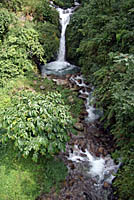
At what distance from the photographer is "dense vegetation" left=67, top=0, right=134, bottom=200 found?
368 centimetres

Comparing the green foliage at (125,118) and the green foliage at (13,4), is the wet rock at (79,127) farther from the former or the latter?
the green foliage at (13,4)

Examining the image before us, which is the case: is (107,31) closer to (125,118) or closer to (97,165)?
(125,118)

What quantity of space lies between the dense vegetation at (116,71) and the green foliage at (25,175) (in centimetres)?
155

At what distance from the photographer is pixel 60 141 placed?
432 centimetres

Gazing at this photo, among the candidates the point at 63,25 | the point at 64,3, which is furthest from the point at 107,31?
the point at 64,3

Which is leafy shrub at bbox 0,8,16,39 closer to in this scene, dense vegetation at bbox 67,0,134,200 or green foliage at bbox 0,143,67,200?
dense vegetation at bbox 67,0,134,200

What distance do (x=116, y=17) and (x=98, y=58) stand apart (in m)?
1.57

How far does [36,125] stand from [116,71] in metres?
2.86

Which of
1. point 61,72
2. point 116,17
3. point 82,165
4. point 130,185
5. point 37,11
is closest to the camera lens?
point 130,185

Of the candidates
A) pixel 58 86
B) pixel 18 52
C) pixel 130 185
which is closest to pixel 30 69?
pixel 18 52

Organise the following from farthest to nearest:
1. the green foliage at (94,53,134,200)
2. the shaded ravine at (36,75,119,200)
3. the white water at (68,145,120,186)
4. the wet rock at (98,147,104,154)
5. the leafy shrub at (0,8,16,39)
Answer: the leafy shrub at (0,8,16,39)
the wet rock at (98,147,104,154)
the white water at (68,145,120,186)
the shaded ravine at (36,75,119,200)
the green foliage at (94,53,134,200)

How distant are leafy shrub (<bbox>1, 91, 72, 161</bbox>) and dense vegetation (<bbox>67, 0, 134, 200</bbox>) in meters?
1.33

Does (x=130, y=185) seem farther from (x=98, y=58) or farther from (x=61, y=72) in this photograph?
(x=61, y=72)

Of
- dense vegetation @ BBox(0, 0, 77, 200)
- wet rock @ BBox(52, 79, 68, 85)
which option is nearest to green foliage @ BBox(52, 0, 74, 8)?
wet rock @ BBox(52, 79, 68, 85)
